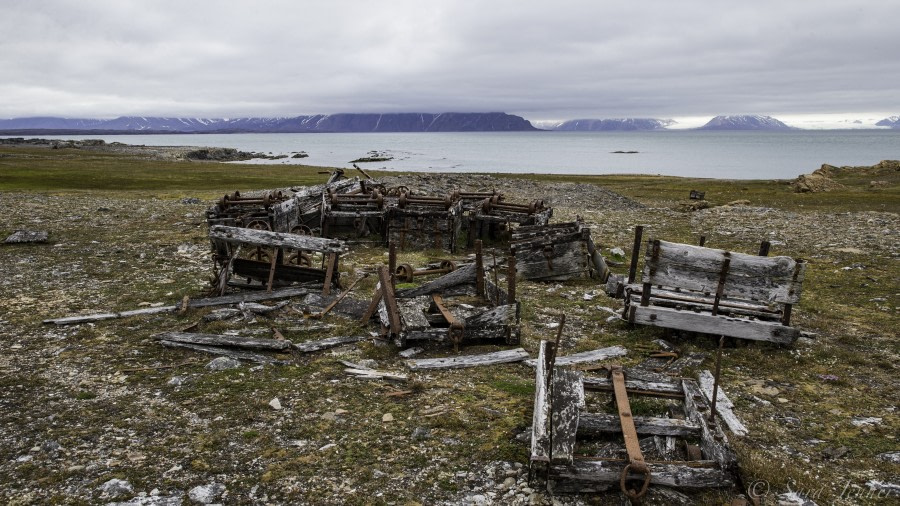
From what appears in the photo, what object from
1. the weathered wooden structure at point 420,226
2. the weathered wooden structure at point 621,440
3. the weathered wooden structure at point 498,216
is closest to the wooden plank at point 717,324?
the weathered wooden structure at point 621,440

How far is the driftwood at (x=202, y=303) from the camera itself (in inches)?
401

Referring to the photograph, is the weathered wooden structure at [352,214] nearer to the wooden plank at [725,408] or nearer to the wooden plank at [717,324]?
the wooden plank at [717,324]

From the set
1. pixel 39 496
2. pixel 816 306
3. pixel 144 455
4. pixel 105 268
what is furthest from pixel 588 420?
pixel 105 268

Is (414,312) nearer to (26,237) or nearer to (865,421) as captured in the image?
(865,421)

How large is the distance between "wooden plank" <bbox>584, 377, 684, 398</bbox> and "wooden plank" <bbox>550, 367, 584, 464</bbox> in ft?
0.95

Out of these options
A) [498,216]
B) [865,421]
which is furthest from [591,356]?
[498,216]

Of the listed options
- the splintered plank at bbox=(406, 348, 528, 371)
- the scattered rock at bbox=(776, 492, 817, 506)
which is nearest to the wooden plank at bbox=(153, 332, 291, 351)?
the splintered plank at bbox=(406, 348, 528, 371)

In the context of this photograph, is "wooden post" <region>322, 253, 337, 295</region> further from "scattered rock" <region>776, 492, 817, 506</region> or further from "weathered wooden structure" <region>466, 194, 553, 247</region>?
"scattered rock" <region>776, 492, 817, 506</region>

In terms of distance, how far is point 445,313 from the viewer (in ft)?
31.6

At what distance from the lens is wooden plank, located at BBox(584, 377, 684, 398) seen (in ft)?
21.3

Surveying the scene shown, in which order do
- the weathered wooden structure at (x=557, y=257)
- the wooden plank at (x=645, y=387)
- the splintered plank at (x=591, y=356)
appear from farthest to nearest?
the weathered wooden structure at (x=557, y=257) → the splintered plank at (x=591, y=356) → the wooden plank at (x=645, y=387)

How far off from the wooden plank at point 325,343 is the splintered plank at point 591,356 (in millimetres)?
3007

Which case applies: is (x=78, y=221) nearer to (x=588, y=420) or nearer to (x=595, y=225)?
(x=595, y=225)

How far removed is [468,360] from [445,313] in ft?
4.10
